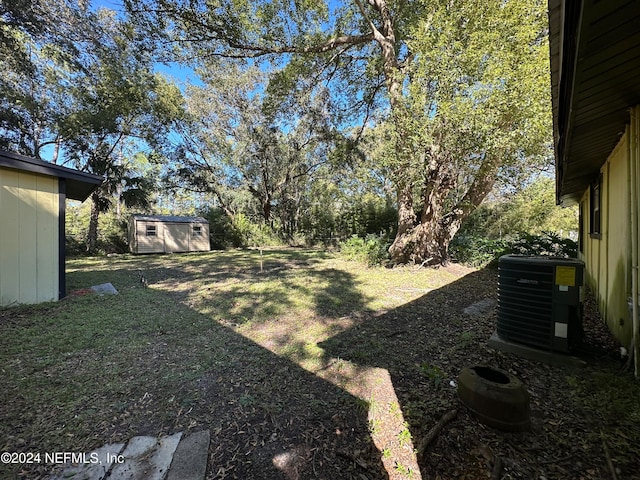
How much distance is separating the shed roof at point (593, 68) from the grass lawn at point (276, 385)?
2076 mm

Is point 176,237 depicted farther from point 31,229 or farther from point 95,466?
point 95,466

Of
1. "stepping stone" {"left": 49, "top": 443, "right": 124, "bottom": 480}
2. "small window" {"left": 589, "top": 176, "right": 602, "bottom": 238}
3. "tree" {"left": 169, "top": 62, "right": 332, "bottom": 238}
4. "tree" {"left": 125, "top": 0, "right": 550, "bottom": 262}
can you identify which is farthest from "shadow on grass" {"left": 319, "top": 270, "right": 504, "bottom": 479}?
"tree" {"left": 169, "top": 62, "right": 332, "bottom": 238}

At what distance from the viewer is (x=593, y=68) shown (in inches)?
64.2

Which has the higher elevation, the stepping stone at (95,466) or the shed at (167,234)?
the shed at (167,234)

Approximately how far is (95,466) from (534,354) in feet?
10.9

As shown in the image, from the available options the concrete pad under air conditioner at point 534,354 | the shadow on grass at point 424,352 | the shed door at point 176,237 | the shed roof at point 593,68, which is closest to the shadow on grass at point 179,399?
the shadow on grass at point 424,352

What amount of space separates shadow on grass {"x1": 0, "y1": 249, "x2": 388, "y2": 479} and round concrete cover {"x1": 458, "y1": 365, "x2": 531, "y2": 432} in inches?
27.7

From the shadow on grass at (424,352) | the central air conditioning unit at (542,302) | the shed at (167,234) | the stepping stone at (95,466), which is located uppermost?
the shed at (167,234)

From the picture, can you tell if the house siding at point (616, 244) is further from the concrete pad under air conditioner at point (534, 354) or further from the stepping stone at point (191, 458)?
the stepping stone at point (191, 458)

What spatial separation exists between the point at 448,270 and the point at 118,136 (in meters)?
16.5

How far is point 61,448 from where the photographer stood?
164cm

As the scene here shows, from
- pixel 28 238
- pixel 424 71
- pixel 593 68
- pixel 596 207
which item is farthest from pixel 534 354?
pixel 28 238

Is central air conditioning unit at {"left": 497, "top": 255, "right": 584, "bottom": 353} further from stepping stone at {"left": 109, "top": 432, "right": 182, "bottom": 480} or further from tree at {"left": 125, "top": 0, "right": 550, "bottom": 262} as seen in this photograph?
tree at {"left": 125, "top": 0, "right": 550, "bottom": 262}

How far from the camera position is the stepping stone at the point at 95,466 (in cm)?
145
